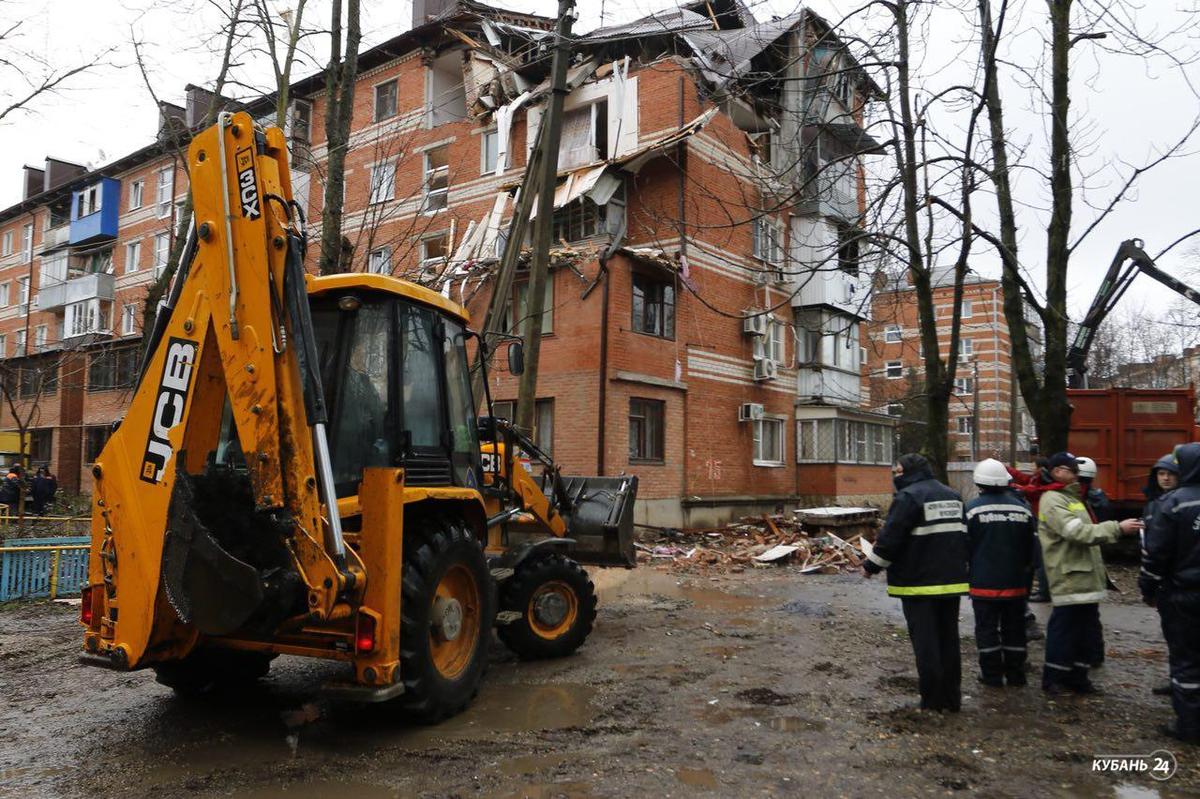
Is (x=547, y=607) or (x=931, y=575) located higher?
(x=931, y=575)

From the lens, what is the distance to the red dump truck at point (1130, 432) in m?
13.5

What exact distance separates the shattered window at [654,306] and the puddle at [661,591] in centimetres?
773

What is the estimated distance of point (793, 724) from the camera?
5512 mm

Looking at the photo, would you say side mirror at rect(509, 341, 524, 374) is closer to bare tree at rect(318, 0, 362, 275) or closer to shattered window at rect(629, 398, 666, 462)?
bare tree at rect(318, 0, 362, 275)

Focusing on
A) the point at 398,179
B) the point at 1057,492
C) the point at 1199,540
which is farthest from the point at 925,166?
the point at 398,179

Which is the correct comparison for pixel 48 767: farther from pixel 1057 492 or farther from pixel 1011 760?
pixel 1057 492

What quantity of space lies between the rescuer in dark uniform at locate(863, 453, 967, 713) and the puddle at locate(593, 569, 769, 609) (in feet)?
13.5

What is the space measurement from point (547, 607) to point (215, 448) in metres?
3.51

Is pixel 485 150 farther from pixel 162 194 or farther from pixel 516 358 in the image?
pixel 516 358

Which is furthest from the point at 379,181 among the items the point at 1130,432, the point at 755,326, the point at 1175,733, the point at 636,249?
the point at 1130,432

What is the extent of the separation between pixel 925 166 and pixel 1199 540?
565cm

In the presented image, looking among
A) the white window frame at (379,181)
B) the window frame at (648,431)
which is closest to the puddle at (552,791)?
the white window frame at (379,181)

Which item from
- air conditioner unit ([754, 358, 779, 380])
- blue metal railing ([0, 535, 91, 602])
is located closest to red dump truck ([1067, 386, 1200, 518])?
air conditioner unit ([754, 358, 779, 380])

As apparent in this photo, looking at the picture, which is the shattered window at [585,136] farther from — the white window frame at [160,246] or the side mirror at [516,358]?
the white window frame at [160,246]
